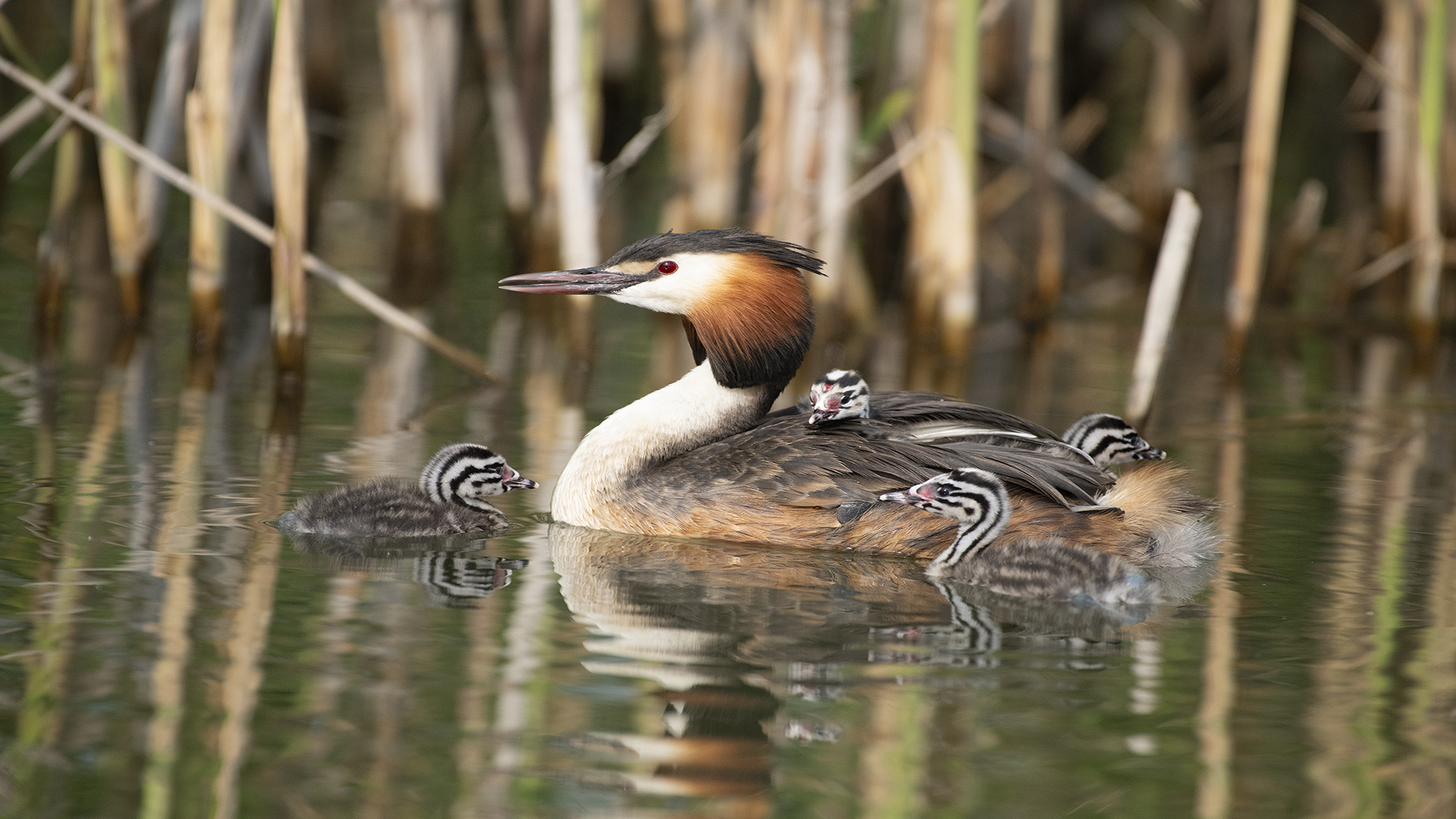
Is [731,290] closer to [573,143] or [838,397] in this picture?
[838,397]

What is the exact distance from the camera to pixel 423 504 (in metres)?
5.70

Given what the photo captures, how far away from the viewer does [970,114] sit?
8.70m

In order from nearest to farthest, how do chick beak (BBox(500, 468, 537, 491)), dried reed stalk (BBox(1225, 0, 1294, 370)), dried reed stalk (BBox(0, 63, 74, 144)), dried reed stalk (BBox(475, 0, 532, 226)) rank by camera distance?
chick beak (BBox(500, 468, 537, 491))
dried reed stalk (BBox(1225, 0, 1294, 370))
dried reed stalk (BBox(0, 63, 74, 144))
dried reed stalk (BBox(475, 0, 532, 226))

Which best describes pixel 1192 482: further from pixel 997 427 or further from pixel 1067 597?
pixel 1067 597

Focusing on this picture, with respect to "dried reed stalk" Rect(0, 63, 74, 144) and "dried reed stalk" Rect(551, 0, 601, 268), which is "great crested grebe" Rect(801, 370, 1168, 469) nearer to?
"dried reed stalk" Rect(551, 0, 601, 268)

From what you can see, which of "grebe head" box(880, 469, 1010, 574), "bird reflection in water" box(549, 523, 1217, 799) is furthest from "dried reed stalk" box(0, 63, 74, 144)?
"grebe head" box(880, 469, 1010, 574)

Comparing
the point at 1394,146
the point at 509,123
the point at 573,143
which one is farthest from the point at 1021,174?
the point at 573,143

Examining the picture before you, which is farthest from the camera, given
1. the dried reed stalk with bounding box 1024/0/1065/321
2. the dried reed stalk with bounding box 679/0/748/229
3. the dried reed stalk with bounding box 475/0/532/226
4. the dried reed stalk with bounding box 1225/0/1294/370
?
the dried reed stalk with bounding box 475/0/532/226

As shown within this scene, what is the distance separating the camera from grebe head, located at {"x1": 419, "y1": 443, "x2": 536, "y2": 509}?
18.7 ft

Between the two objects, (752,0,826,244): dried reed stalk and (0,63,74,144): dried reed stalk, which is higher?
(752,0,826,244): dried reed stalk

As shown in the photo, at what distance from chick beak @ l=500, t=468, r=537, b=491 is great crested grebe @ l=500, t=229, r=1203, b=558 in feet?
0.44

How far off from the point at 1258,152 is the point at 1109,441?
2.72 meters

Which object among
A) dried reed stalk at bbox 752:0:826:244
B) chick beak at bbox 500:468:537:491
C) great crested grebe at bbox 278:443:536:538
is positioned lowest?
great crested grebe at bbox 278:443:536:538

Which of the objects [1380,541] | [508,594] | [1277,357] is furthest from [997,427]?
[1277,357]
